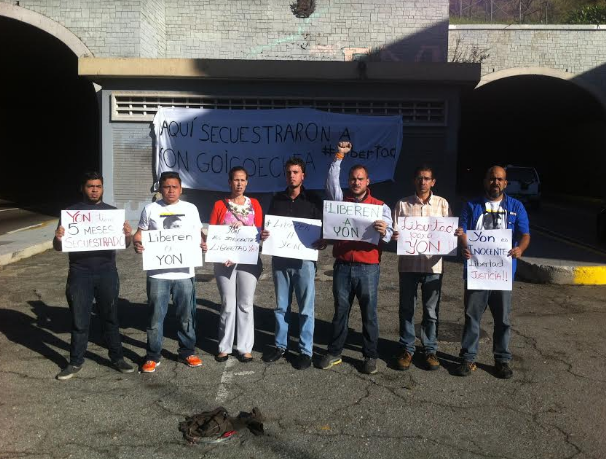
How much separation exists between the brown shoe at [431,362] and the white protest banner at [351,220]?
3.79ft

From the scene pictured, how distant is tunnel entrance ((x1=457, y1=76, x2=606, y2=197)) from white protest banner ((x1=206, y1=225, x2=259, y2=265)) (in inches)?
946

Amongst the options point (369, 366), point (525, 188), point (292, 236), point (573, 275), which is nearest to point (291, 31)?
point (525, 188)

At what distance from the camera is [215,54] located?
1845 centimetres

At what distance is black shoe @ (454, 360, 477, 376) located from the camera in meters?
5.36

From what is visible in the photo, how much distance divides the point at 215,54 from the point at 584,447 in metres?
16.5

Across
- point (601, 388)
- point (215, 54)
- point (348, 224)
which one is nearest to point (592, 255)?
point (601, 388)

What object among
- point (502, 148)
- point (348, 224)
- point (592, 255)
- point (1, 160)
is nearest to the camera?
point (348, 224)

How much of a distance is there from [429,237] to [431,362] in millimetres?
1116

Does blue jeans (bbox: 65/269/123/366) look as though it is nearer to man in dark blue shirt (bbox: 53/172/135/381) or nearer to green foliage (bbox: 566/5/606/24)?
man in dark blue shirt (bbox: 53/172/135/381)

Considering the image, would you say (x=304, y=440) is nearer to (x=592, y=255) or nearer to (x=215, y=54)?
(x=592, y=255)

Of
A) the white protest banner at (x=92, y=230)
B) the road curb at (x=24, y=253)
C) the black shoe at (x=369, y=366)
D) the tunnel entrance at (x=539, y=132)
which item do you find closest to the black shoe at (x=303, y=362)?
the black shoe at (x=369, y=366)

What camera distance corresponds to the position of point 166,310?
18.0 feet

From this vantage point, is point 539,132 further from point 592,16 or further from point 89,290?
point 89,290

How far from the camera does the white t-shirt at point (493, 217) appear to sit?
537cm
